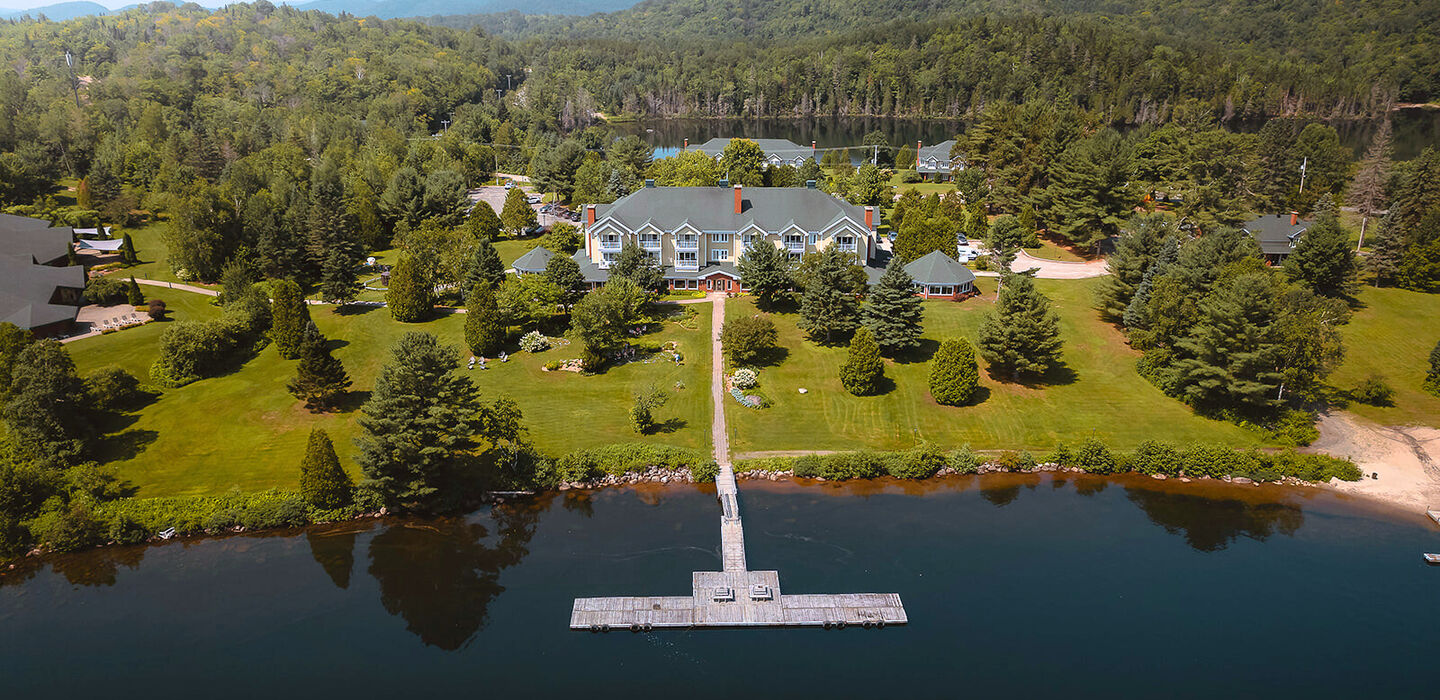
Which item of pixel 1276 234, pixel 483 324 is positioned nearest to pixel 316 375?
pixel 483 324

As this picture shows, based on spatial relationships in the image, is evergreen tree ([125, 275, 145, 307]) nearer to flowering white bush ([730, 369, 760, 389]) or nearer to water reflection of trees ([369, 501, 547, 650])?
water reflection of trees ([369, 501, 547, 650])

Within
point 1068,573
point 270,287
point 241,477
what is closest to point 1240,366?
point 1068,573

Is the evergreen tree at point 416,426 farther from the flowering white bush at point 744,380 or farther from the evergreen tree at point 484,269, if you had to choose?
the evergreen tree at point 484,269

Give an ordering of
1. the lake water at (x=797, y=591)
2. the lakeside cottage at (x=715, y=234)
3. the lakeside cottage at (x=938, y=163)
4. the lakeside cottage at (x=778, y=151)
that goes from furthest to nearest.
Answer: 1. the lakeside cottage at (x=778, y=151)
2. the lakeside cottage at (x=938, y=163)
3. the lakeside cottage at (x=715, y=234)
4. the lake water at (x=797, y=591)

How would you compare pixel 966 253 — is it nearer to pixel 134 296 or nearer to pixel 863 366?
pixel 863 366

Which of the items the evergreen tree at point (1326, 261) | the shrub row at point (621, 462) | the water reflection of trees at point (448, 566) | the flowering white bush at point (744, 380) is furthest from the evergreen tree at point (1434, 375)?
the water reflection of trees at point (448, 566)

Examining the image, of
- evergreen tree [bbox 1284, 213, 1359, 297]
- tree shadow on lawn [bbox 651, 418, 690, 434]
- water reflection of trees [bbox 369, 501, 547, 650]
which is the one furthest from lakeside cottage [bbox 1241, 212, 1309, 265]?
water reflection of trees [bbox 369, 501, 547, 650]
